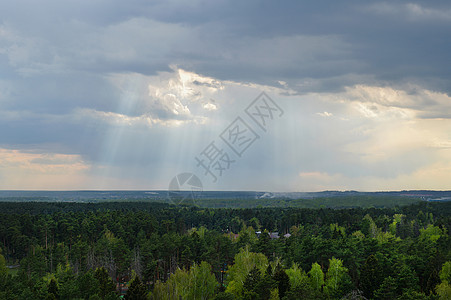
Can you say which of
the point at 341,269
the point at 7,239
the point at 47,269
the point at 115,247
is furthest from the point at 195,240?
the point at 7,239

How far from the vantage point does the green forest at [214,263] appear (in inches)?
2216

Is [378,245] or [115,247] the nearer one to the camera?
[378,245]

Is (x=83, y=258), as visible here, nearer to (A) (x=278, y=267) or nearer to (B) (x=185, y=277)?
(B) (x=185, y=277)

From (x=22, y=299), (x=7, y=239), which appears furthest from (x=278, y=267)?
(x=7, y=239)

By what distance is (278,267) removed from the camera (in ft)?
208

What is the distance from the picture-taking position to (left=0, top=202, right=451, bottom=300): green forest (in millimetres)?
56281

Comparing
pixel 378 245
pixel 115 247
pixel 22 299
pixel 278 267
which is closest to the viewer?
pixel 22 299

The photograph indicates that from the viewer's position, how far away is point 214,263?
79.6 metres

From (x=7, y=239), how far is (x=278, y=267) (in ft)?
282

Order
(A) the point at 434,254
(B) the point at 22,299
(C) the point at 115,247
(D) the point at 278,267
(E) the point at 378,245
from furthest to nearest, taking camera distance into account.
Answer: (C) the point at 115,247 → (E) the point at 378,245 → (A) the point at 434,254 → (D) the point at 278,267 → (B) the point at 22,299

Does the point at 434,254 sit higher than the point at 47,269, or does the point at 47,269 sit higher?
the point at 434,254

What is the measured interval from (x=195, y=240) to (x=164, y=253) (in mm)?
9945

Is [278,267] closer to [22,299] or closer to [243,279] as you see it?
[243,279]

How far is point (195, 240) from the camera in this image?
92000 mm
